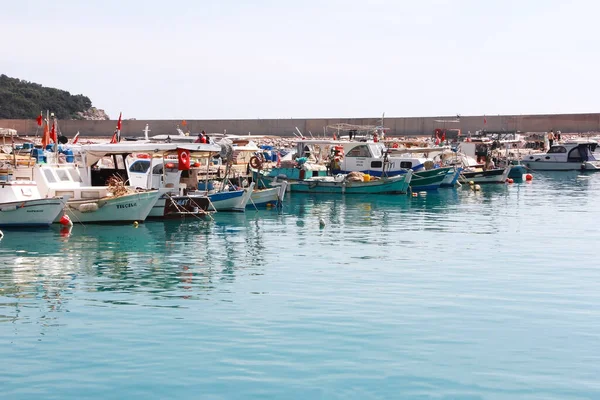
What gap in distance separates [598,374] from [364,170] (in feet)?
124

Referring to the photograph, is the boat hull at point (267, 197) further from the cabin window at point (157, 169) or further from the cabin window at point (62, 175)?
the cabin window at point (62, 175)

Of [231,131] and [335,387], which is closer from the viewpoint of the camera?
[335,387]

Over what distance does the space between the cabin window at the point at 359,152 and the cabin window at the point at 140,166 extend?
17.3 metres

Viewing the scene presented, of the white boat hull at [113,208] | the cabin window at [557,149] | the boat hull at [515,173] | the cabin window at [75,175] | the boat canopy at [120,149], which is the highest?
the boat canopy at [120,149]

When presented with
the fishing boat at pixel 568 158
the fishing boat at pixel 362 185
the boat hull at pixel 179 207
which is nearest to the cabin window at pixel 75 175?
the boat hull at pixel 179 207

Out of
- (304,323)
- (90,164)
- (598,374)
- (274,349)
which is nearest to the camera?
(598,374)

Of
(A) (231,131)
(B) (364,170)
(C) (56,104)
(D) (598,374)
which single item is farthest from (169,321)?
(C) (56,104)

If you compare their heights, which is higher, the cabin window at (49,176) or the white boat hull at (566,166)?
the cabin window at (49,176)

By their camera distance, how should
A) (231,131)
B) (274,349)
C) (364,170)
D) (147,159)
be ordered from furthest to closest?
(231,131), (364,170), (147,159), (274,349)

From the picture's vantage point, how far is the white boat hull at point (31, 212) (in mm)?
30516

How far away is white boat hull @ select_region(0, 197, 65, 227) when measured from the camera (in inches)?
1201

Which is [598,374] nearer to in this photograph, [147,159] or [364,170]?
[147,159]

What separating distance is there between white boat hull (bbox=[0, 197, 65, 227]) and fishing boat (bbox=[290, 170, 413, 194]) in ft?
67.2

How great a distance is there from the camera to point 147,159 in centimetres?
3709
